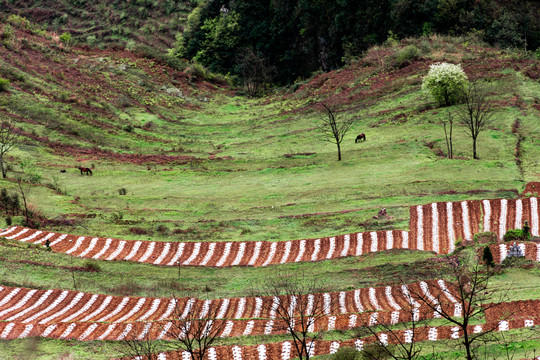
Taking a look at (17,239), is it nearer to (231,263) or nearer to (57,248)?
(57,248)

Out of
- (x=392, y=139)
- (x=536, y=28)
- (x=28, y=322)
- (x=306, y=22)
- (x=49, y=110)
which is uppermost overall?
(x=306, y=22)

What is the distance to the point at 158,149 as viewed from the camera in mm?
80438

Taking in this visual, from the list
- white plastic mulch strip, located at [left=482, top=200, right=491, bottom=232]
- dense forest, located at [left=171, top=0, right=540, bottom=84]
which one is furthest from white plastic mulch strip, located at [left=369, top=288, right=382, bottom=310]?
dense forest, located at [left=171, top=0, right=540, bottom=84]

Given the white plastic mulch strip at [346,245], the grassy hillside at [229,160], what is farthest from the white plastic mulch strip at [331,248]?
the grassy hillside at [229,160]

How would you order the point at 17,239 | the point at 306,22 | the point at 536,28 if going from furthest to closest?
the point at 306,22 < the point at 536,28 < the point at 17,239

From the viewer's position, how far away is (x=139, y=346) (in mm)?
30984

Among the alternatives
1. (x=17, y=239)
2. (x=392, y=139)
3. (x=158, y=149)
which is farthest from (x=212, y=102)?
(x=17, y=239)

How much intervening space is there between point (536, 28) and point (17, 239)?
81.9m

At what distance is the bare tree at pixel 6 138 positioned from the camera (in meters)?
63.7

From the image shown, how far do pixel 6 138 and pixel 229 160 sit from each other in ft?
75.4

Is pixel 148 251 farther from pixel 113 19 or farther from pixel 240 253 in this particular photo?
pixel 113 19

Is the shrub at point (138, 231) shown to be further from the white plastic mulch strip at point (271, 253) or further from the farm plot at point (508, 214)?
the farm plot at point (508, 214)

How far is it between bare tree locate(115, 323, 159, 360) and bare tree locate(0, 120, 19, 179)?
3576 centimetres

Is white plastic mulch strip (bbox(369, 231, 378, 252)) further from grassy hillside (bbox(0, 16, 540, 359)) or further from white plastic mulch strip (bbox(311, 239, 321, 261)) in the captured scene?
white plastic mulch strip (bbox(311, 239, 321, 261))
